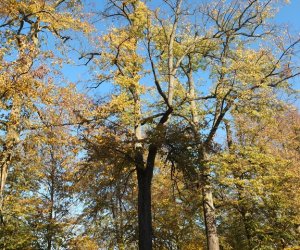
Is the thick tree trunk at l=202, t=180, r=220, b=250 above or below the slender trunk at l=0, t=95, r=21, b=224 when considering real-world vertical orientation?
below

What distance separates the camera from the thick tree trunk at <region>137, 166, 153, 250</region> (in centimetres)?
1226

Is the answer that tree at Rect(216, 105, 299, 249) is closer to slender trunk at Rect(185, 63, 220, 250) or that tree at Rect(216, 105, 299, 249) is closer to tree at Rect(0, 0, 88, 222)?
slender trunk at Rect(185, 63, 220, 250)

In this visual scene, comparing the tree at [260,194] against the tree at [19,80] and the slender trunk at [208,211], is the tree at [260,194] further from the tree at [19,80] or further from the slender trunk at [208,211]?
the tree at [19,80]

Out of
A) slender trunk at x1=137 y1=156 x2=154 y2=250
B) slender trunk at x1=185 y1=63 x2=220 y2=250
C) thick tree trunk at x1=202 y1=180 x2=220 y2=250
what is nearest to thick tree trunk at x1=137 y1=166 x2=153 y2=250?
slender trunk at x1=137 y1=156 x2=154 y2=250

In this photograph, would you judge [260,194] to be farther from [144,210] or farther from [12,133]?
→ [12,133]

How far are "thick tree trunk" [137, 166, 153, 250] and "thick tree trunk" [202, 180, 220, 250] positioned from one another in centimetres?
302

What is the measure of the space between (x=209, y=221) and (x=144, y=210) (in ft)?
15.0

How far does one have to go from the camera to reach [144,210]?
41.7 feet

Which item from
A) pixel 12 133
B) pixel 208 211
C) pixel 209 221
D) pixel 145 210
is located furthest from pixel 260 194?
pixel 12 133

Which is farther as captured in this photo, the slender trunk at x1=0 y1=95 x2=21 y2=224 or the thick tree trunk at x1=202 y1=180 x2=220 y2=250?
the thick tree trunk at x1=202 y1=180 x2=220 y2=250

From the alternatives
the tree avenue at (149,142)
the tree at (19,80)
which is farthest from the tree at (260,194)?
the tree at (19,80)

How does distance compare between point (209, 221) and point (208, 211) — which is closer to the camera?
point (209, 221)

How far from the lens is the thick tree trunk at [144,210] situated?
12.3m

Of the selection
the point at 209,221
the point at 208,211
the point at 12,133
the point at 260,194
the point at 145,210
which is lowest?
the point at 145,210
